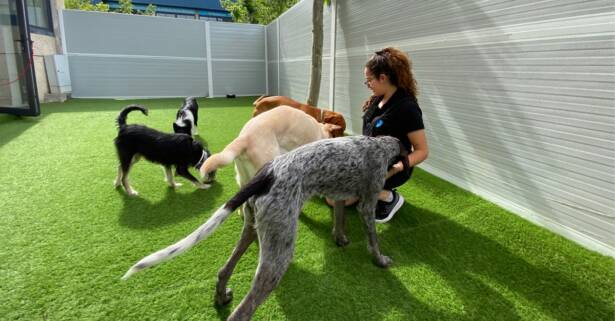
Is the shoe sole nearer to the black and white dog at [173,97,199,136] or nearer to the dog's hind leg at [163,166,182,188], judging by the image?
the dog's hind leg at [163,166,182,188]

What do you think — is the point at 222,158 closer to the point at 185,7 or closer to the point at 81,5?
the point at 81,5

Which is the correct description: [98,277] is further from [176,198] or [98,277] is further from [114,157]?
[114,157]

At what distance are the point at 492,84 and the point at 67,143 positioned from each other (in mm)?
6427

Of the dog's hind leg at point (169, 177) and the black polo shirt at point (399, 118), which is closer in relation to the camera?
the black polo shirt at point (399, 118)

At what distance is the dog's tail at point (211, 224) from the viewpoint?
1.18 m

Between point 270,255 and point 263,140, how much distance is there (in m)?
1.08

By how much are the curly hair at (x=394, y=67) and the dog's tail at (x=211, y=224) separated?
53.5 inches

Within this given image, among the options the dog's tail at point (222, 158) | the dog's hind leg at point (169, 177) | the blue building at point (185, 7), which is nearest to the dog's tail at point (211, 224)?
the dog's tail at point (222, 158)

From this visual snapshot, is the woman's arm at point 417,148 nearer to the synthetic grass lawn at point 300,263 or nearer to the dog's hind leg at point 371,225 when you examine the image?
the dog's hind leg at point 371,225

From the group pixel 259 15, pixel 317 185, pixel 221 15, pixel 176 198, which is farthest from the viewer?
pixel 221 15

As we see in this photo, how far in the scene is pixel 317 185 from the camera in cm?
170

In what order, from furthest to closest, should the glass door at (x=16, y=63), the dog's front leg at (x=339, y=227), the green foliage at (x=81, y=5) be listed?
the green foliage at (x=81, y=5) < the glass door at (x=16, y=63) < the dog's front leg at (x=339, y=227)

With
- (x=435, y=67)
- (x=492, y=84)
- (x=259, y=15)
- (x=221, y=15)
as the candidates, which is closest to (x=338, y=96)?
(x=435, y=67)

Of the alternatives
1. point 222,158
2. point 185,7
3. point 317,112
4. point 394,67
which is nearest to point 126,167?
point 222,158
